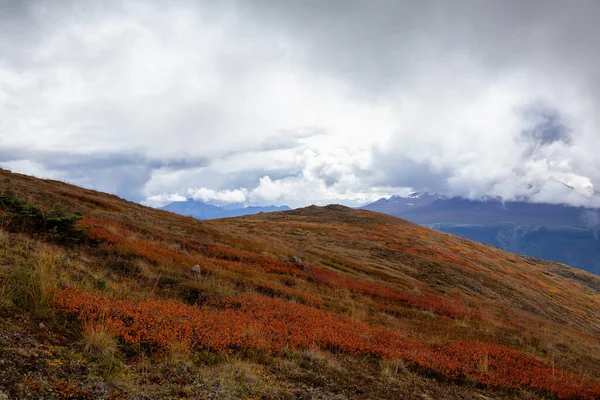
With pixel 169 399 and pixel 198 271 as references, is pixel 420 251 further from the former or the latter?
pixel 169 399

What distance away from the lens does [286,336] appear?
8898mm

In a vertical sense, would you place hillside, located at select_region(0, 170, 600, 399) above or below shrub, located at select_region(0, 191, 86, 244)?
below

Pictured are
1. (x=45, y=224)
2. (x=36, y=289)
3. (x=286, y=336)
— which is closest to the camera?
(x=36, y=289)

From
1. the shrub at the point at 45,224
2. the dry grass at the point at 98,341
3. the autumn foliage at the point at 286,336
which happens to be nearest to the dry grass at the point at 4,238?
the shrub at the point at 45,224

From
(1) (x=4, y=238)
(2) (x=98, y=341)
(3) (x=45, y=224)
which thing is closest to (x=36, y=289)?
(2) (x=98, y=341)

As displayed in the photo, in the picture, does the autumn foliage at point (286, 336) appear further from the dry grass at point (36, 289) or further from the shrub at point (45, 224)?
the shrub at point (45, 224)

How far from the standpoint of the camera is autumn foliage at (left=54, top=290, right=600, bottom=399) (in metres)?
6.99

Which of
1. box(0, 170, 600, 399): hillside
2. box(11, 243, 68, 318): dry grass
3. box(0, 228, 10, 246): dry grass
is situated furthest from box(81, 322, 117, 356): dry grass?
box(0, 228, 10, 246): dry grass

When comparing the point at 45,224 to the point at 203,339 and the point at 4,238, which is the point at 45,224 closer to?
the point at 4,238

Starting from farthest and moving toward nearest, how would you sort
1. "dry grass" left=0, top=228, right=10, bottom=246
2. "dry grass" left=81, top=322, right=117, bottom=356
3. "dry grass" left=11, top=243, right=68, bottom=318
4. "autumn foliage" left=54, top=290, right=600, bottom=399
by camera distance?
"dry grass" left=0, top=228, right=10, bottom=246 < "autumn foliage" left=54, top=290, right=600, bottom=399 < "dry grass" left=11, top=243, right=68, bottom=318 < "dry grass" left=81, top=322, right=117, bottom=356

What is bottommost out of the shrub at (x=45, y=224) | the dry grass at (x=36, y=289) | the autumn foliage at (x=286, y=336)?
the autumn foliage at (x=286, y=336)

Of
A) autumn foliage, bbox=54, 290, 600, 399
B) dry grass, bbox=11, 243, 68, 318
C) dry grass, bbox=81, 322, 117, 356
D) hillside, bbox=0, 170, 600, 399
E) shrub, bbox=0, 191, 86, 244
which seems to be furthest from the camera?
shrub, bbox=0, 191, 86, 244

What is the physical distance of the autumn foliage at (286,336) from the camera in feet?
22.9

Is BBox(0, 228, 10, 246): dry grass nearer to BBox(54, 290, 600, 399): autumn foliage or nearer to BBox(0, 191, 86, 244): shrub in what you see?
BBox(0, 191, 86, 244): shrub
